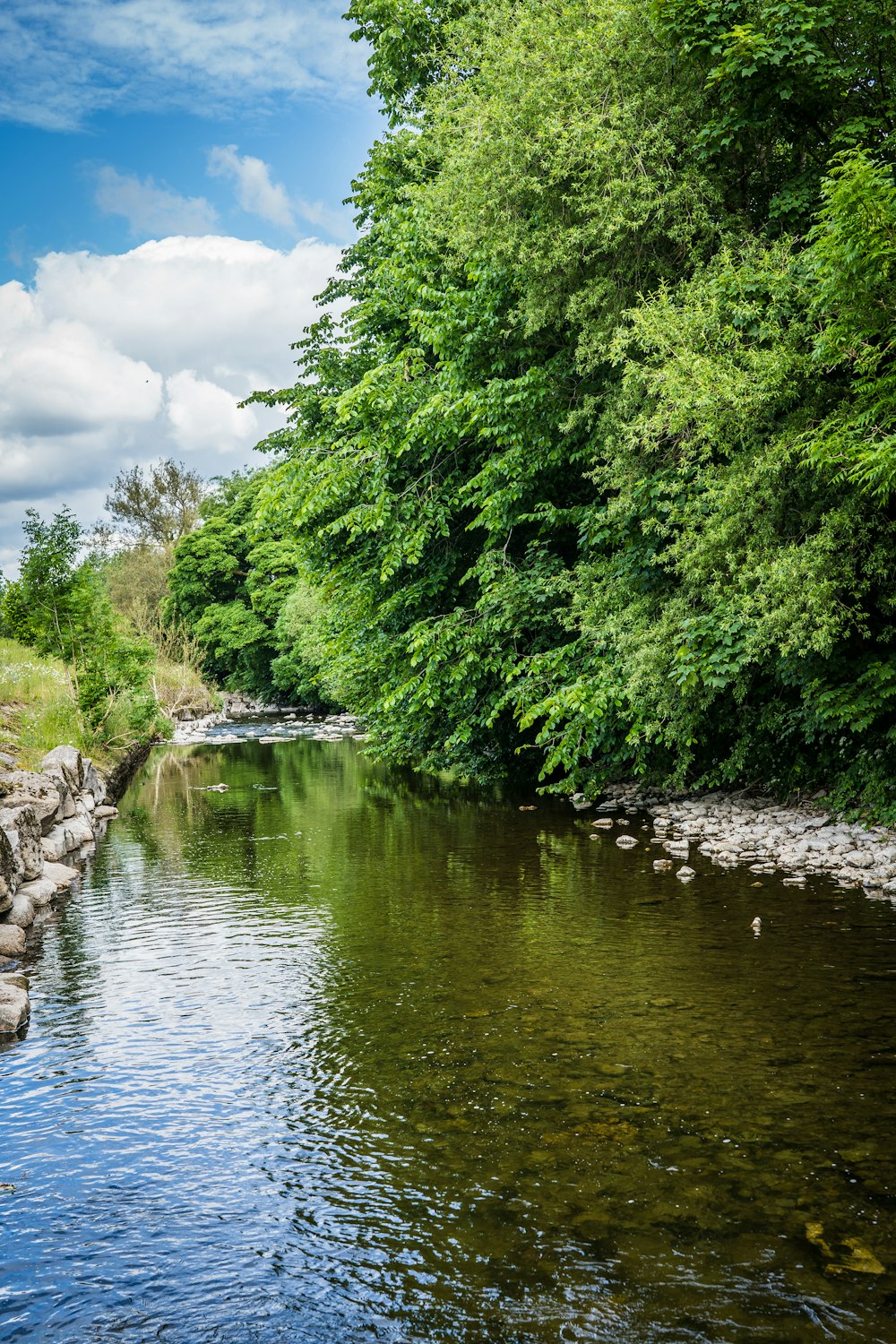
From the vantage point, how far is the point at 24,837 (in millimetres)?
12922

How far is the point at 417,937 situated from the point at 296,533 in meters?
11.7

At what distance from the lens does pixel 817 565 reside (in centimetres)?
1017

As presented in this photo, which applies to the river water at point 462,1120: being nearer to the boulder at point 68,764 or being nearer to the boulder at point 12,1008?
the boulder at point 12,1008

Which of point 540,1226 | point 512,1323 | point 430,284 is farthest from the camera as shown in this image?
point 430,284

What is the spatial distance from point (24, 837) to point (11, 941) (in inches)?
120

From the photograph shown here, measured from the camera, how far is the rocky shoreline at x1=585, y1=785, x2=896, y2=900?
11055mm

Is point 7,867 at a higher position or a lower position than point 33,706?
lower

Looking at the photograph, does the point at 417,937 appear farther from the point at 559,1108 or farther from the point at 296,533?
the point at 296,533

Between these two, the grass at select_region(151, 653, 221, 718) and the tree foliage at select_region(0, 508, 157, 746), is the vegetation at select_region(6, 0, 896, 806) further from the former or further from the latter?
the grass at select_region(151, 653, 221, 718)

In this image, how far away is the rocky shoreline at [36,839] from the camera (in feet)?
31.5

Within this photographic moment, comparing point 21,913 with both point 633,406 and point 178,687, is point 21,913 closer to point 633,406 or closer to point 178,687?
point 633,406

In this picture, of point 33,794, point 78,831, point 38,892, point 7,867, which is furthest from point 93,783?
point 7,867

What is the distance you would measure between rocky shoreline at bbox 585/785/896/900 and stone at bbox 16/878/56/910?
777 cm

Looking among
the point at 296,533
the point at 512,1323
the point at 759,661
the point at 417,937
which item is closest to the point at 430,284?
the point at 296,533
